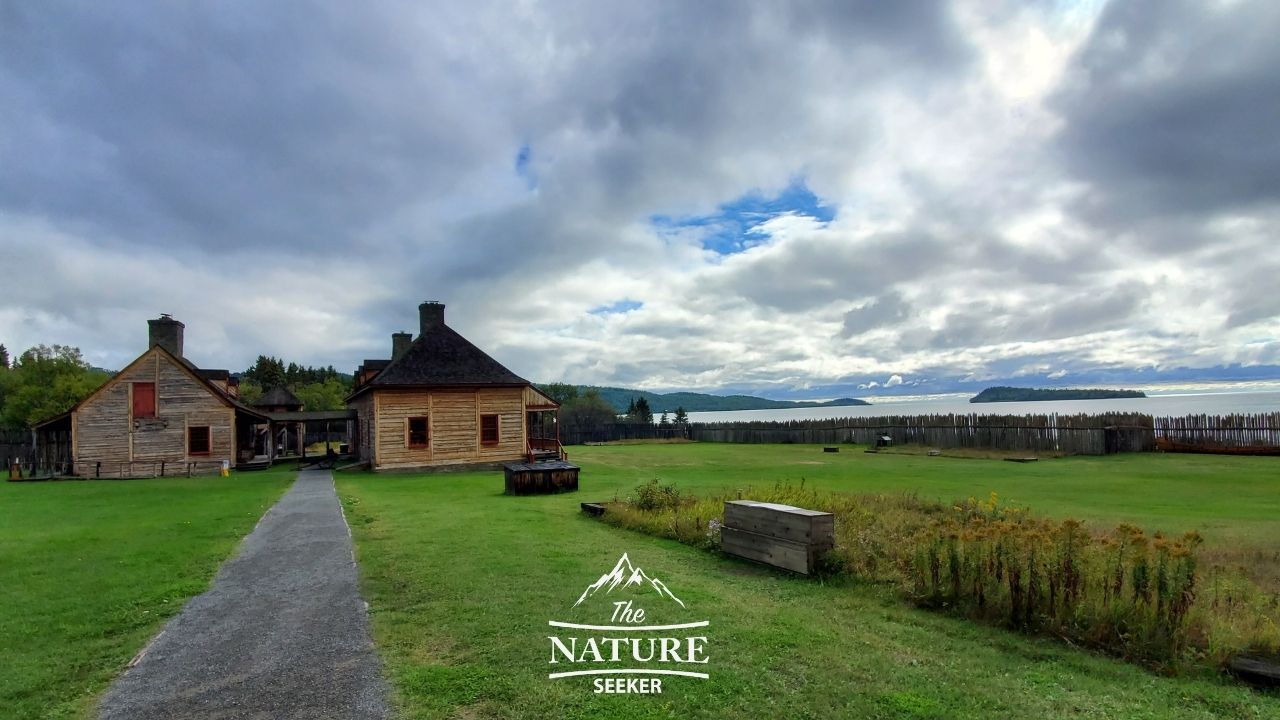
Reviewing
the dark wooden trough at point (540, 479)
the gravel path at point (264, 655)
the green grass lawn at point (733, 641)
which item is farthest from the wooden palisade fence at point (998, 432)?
the gravel path at point (264, 655)

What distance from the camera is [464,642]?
6.12 meters

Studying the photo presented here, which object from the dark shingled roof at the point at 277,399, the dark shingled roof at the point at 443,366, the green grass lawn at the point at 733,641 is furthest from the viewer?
the dark shingled roof at the point at 277,399

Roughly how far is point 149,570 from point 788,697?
9.72 metres

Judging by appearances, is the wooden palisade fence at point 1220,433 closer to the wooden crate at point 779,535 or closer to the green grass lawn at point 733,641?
the green grass lawn at point 733,641

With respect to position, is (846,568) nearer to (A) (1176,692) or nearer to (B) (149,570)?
(A) (1176,692)

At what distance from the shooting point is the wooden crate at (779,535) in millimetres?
8953

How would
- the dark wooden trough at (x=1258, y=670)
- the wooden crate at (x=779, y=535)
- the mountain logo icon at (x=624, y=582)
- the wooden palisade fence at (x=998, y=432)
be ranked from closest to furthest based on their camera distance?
1. the dark wooden trough at (x=1258, y=670)
2. the mountain logo icon at (x=624, y=582)
3. the wooden crate at (x=779, y=535)
4. the wooden palisade fence at (x=998, y=432)

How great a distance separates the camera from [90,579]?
9.14 m

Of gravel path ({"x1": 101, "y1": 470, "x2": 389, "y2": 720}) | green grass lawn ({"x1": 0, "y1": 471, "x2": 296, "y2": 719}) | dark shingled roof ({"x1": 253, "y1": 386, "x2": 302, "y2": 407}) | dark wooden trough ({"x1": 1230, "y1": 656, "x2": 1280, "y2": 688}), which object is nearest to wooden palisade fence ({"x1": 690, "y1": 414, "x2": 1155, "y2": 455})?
dark wooden trough ({"x1": 1230, "y1": 656, "x2": 1280, "y2": 688})

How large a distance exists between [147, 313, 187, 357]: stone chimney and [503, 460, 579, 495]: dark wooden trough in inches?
1084

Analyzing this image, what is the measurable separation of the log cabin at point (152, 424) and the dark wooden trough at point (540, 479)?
69.4 ft

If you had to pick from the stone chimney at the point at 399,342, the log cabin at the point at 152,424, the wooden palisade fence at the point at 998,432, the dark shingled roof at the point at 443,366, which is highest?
the stone chimney at the point at 399,342

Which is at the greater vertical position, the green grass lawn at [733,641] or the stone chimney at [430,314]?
the stone chimney at [430,314]

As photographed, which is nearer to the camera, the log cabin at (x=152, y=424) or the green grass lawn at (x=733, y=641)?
the green grass lawn at (x=733, y=641)
